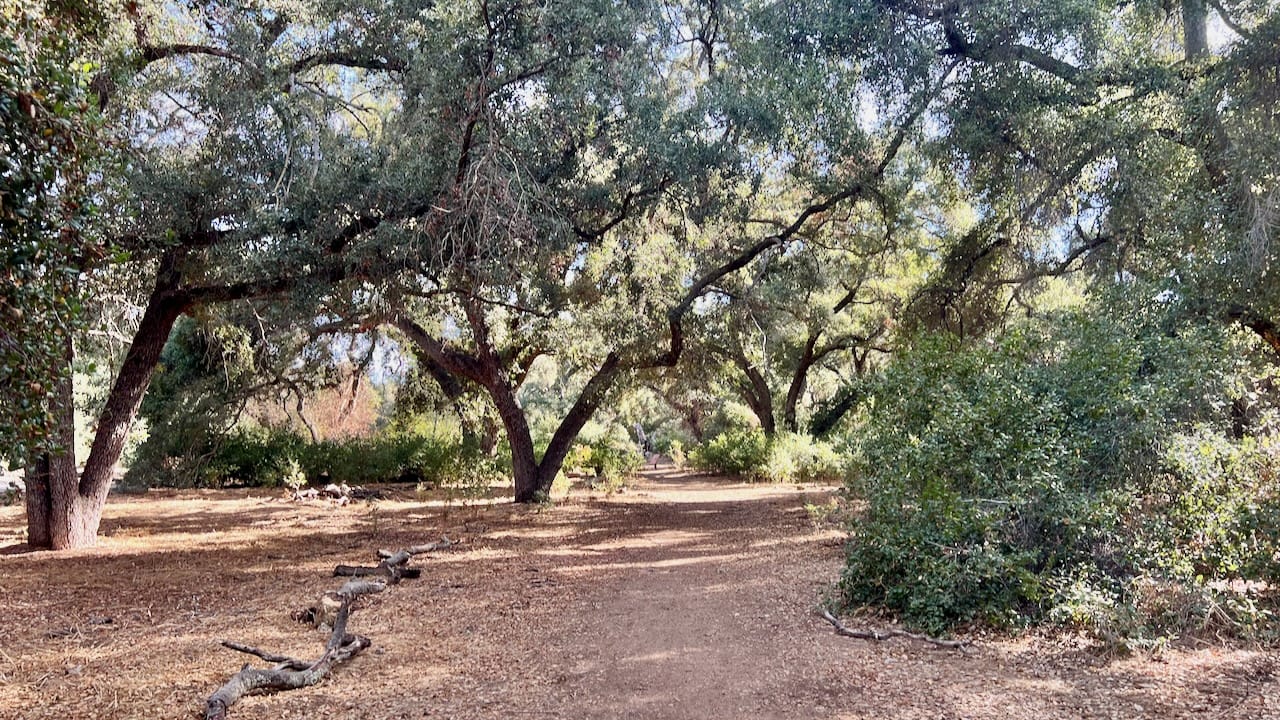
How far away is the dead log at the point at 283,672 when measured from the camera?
4164mm

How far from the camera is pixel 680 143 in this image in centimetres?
859

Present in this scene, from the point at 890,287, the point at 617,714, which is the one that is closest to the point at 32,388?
the point at 617,714

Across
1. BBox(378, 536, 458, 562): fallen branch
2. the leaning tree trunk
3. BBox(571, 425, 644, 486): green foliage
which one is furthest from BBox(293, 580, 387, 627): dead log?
BBox(571, 425, 644, 486): green foliage

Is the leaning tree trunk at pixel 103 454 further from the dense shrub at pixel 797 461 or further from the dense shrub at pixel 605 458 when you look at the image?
the dense shrub at pixel 797 461

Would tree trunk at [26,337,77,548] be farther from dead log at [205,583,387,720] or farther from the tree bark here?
the tree bark

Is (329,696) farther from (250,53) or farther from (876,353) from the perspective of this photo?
(876,353)

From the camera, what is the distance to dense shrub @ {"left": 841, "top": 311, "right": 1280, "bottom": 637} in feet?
17.0

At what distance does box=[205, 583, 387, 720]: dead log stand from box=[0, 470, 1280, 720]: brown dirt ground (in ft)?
0.27

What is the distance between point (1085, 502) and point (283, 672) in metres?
5.16

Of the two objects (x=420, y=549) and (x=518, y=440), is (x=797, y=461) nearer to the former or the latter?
(x=518, y=440)

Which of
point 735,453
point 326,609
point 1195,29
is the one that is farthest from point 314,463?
point 1195,29

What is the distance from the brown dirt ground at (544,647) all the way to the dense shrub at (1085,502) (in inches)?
14.8

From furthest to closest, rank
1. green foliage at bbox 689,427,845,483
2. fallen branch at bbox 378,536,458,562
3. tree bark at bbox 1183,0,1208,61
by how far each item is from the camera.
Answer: green foliage at bbox 689,427,845,483, fallen branch at bbox 378,536,458,562, tree bark at bbox 1183,0,1208,61

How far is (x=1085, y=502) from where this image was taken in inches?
210
